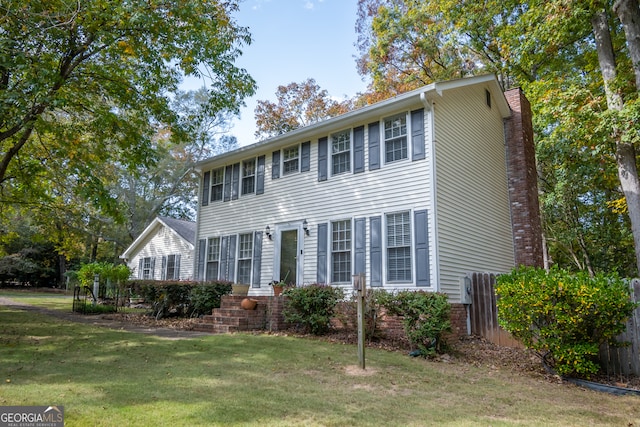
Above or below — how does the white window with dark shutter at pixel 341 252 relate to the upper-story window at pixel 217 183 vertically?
below

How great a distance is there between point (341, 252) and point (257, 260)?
125 inches

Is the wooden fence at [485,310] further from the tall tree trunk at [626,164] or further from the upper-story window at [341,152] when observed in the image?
the tall tree trunk at [626,164]

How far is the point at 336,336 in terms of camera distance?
8.99 metres

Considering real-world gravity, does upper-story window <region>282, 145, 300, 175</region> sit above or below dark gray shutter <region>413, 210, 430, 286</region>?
above

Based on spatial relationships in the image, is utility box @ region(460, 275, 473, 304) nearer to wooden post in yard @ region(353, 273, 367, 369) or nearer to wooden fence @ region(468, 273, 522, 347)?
wooden fence @ region(468, 273, 522, 347)

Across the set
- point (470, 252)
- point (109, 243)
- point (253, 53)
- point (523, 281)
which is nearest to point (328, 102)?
point (253, 53)

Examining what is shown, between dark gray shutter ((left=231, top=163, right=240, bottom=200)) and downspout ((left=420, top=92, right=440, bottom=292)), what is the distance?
694cm

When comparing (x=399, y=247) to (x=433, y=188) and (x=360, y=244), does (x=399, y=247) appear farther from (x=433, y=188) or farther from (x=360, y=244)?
(x=433, y=188)

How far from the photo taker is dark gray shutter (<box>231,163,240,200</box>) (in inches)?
555

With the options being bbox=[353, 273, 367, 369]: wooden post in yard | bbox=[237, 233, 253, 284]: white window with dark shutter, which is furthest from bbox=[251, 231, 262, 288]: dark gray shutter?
bbox=[353, 273, 367, 369]: wooden post in yard

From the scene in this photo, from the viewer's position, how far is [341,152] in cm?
1148

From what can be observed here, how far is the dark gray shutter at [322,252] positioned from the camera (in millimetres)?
11008

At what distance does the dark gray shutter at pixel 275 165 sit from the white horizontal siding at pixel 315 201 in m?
0.13

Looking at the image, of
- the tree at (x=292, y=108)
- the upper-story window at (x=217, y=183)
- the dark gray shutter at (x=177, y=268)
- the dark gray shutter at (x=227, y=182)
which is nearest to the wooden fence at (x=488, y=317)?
the dark gray shutter at (x=227, y=182)
